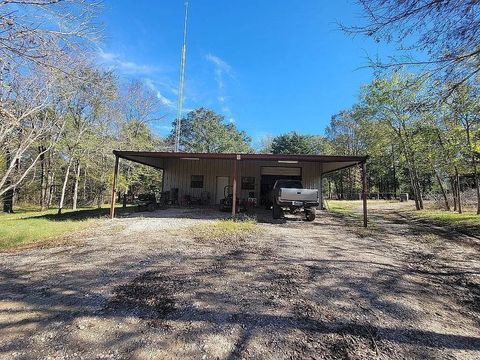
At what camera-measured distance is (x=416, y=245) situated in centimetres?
748

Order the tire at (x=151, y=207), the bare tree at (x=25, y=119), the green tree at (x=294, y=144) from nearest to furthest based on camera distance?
1. the bare tree at (x=25, y=119)
2. the tire at (x=151, y=207)
3. the green tree at (x=294, y=144)

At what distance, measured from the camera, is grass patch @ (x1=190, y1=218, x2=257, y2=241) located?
7.67 metres

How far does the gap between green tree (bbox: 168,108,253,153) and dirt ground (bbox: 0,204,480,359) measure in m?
28.5

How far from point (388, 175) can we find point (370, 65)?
36432 mm

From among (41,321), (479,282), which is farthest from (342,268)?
(41,321)

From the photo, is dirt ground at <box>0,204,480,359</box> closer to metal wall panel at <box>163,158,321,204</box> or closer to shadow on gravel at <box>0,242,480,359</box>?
shadow on gravel at <box>0,242,480,359</box>

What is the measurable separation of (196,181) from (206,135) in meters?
18.2

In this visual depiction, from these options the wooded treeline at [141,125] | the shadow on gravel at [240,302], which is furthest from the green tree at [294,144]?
the shadow on gravel at [240,302]

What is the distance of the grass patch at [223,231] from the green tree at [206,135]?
24921 millimetres

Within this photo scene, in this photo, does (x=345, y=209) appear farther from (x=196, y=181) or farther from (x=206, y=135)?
(x=206, y=135)

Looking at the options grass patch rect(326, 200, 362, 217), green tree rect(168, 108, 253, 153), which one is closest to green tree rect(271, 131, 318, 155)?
green tree rect(168, 108, 253, 153)

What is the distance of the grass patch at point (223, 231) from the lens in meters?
7.67

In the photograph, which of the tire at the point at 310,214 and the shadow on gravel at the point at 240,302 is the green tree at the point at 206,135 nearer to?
the tire at the point at 310,214

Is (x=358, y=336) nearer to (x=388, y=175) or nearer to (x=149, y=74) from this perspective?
(x=149, y=74)
